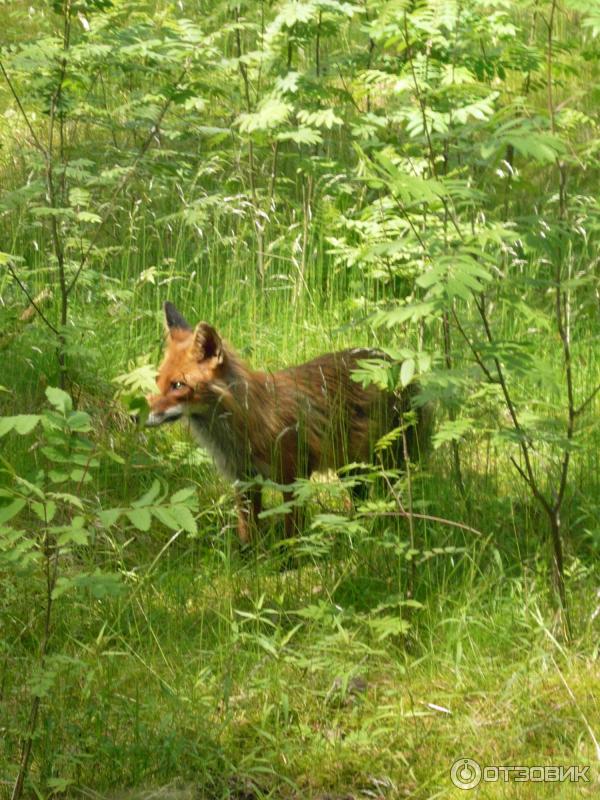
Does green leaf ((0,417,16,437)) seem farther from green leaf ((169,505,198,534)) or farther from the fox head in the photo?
the fox head

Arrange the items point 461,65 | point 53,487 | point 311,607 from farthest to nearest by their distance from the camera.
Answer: point 461,65
point 53,487
point 311,607

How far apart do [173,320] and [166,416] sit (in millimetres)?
667

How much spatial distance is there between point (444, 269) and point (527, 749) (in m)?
1.66

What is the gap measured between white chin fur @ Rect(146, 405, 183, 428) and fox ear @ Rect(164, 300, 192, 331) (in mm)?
537

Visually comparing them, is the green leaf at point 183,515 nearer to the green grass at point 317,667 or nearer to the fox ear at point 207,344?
the green grass at point 317,667

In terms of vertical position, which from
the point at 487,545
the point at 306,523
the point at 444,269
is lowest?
the point at 306,523

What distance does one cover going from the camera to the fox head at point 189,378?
6.22 m

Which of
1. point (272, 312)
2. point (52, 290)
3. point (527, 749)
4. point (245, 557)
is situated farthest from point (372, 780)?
point (52, 290)

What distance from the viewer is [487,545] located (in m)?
5.32

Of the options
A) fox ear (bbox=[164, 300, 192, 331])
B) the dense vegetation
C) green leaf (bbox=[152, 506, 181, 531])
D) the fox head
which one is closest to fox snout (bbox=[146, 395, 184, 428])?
the fox head

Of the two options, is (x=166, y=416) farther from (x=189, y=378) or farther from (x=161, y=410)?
(x=189, y=378)

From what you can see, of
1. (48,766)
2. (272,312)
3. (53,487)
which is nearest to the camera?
(48,766)

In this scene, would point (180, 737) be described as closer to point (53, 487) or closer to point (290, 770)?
point (290, 770)

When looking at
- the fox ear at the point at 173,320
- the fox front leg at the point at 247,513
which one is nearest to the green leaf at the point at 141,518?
the fox front leg at the point at 247,513
